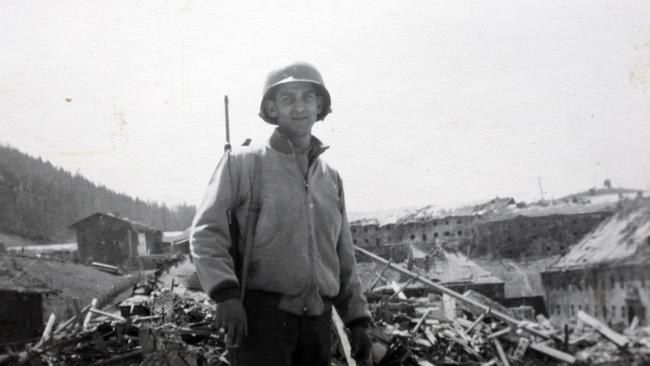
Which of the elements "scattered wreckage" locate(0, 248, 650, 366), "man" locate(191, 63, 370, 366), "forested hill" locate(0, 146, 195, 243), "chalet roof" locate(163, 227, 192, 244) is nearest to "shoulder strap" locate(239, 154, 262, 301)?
"man" locate(191, 63, 370, 366)

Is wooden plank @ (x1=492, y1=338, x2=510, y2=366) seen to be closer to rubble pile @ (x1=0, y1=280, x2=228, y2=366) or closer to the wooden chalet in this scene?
rubble pile @ (x1=0, y1=280, x2=228, y2=366)

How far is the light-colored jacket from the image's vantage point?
2.17 m

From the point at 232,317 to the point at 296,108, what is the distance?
3.45ft

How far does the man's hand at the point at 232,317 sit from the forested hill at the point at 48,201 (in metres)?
12.0

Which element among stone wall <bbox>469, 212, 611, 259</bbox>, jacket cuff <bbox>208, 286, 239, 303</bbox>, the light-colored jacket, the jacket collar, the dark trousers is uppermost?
the jacket collar

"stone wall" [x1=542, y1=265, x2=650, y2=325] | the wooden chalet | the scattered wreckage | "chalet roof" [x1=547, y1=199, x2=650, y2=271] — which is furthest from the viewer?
the wooden chalet

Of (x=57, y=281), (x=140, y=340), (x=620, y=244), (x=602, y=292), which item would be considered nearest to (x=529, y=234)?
(x=602, y=292)

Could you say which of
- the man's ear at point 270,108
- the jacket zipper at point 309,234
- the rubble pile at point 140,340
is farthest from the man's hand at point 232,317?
the rubble pile at point 140,340

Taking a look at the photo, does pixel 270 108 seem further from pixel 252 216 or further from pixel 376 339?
pixel 376 339

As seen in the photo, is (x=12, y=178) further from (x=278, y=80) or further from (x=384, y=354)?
(x=278, y=80)

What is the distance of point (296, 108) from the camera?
8.45 feet

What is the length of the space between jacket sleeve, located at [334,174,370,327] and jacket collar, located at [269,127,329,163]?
0.23 meters

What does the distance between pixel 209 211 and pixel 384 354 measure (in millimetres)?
6590

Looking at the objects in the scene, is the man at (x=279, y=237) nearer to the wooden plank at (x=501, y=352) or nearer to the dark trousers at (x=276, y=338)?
the dark trousers at (x=276, y=338)
